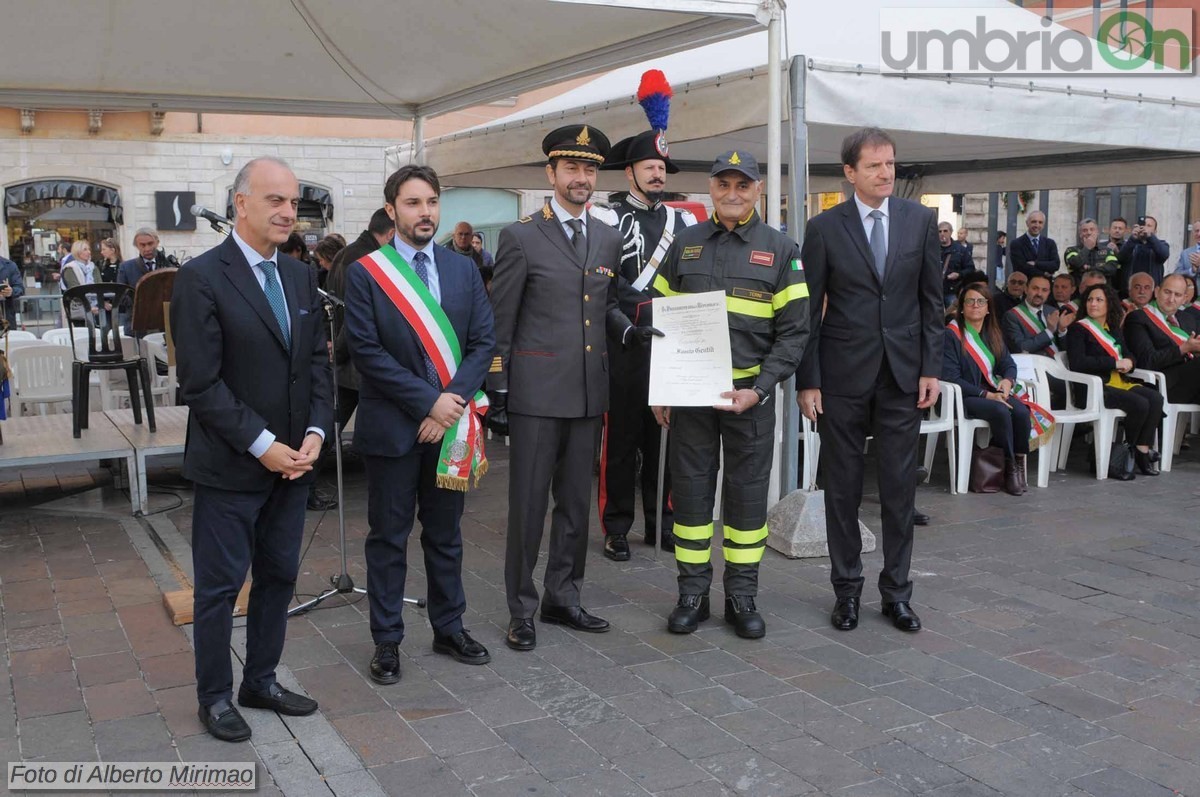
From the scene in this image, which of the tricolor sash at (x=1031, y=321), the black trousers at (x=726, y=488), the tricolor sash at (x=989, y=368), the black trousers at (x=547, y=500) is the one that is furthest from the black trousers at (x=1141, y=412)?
the black trousers at (x=547, y=500)

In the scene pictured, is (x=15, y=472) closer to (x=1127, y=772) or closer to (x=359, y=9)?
→ (x=359, y=9)

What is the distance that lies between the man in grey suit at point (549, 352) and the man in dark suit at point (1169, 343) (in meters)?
5.49

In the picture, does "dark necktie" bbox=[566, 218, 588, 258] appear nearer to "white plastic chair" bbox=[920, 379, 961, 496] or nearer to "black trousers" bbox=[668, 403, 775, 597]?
"black trousers" bbox=[668, 403, 775, 597]

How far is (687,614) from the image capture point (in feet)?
15.0

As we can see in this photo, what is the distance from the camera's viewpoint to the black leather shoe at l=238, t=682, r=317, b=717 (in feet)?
12.2

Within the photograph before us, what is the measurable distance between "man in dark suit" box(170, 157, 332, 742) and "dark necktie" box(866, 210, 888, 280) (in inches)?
90.0

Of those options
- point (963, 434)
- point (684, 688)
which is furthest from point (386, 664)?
point (963, 434)

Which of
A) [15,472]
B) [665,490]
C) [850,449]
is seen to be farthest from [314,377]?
[15,472]

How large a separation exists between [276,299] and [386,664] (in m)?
1.40

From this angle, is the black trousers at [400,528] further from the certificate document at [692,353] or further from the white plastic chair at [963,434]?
the white plastic chair at [963,434]

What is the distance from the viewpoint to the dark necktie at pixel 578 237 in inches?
175

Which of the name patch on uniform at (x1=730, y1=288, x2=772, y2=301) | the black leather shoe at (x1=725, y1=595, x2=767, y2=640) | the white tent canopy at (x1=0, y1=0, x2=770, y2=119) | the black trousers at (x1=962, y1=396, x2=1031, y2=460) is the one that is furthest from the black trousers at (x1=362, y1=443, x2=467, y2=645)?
the black trousers at (x1=962, y1=396, x2=1031, y2=460)

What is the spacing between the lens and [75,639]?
4.50m

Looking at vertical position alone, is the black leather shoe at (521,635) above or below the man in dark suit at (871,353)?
below
